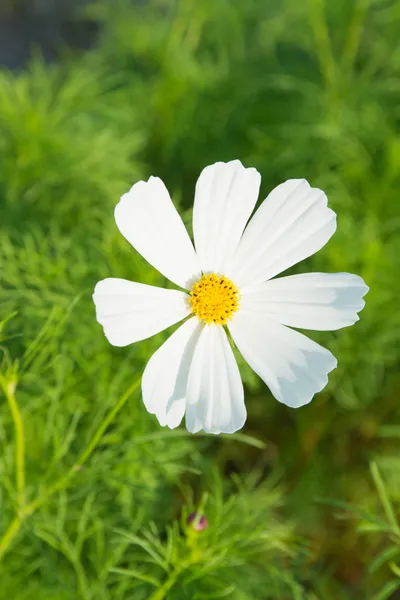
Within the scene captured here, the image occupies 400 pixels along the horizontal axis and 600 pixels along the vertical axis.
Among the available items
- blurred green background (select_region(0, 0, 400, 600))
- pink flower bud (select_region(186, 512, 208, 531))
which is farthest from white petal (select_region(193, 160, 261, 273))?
pink flower bud (select_region(186, 512, 208, 531))

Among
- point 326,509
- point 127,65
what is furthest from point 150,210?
point 127,65

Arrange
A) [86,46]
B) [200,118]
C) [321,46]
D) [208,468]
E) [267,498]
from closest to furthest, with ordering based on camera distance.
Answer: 1. [267,498]
2. [208,468]
3. [321,46]
4. [200,118]
5. [86,46]

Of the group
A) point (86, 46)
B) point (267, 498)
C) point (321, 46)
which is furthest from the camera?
point (86, 46)

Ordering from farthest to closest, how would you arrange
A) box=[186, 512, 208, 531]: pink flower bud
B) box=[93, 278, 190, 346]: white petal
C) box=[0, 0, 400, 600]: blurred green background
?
box=[0, 0, 400, 600]: blurred green background, box=[186, 512, 208, 531]: pink flower bud, box=[93, 278, 190, 346]: white petal

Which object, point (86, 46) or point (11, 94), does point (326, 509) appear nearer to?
point (11, 94)

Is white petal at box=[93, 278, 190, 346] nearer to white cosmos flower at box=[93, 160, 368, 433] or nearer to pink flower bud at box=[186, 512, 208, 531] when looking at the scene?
white cosmos flower at box=[93, 160, 368, 433]
